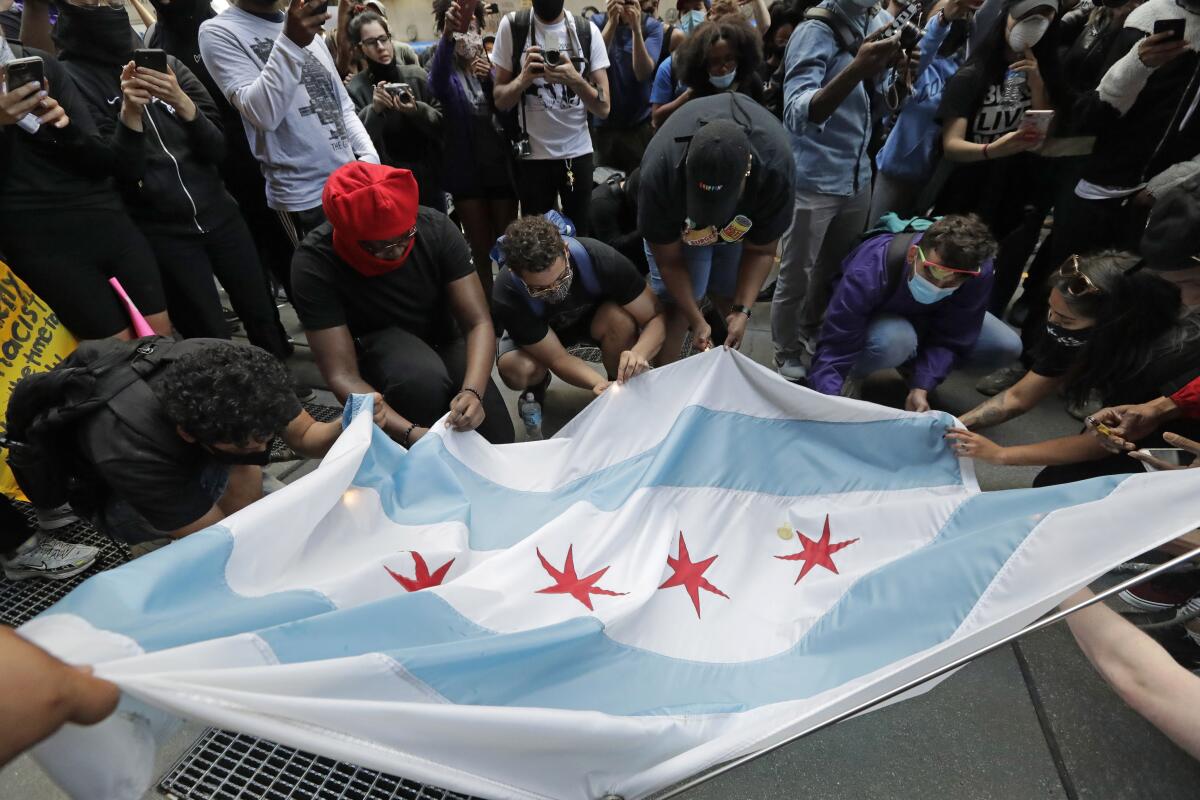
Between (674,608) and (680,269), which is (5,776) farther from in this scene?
(680,269)

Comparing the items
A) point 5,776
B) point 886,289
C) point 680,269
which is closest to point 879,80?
point 886,289

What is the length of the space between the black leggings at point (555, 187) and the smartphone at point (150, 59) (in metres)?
1.81

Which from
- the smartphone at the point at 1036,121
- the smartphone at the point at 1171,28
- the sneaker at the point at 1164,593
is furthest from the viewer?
the smartphone at the point at 1036,121

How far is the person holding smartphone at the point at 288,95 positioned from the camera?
2.69 metres

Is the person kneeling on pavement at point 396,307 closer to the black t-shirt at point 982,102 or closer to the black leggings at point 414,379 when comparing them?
the black leggings at point 414,379

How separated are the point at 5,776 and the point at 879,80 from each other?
14.2 feet

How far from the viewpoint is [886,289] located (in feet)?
9.15

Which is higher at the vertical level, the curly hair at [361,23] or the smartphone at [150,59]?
the smartphone at [150,59]

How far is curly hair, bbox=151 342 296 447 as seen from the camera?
1.70 m

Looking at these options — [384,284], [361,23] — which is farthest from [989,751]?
[361,23]

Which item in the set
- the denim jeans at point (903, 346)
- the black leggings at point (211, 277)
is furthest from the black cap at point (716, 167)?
the black leggings at point (211, 277)

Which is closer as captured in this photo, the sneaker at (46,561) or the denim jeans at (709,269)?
the sneaker at (46,561)

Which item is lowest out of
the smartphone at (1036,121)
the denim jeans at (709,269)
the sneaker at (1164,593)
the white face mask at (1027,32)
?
the denim jeans at (709,269)

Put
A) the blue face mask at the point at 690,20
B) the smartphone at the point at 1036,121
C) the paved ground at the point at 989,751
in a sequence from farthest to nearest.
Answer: the blue face mask at the point at 690,20, the smartphone at the point at 1036,121, the paved ground at the point at 989,751
